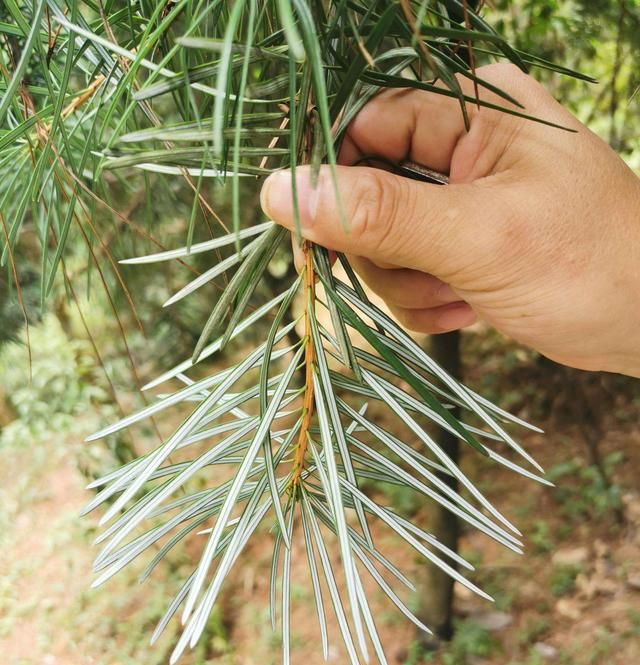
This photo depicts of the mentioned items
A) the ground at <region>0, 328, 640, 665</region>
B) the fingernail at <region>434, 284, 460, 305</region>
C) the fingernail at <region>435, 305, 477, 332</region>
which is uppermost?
the fingernail at <region>434, 284, 460, 305</region>

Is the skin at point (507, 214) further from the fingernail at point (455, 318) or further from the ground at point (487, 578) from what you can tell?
the ground at point (487, 578)

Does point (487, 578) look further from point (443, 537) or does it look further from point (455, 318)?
point (455, 318)

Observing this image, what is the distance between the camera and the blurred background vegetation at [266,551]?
60.7 inches

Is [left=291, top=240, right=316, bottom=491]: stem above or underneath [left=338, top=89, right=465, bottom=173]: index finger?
underneath

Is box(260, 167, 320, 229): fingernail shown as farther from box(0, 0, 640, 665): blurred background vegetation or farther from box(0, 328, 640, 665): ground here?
box(0, 328, 640, 665): ground

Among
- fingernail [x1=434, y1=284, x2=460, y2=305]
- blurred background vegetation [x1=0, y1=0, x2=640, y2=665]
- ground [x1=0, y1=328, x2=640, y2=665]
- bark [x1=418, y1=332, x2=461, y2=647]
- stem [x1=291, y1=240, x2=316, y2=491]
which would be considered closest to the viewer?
stem [x1=291, y1=240, x2=316, y2=491]

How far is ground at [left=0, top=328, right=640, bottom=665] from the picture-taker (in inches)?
64.9

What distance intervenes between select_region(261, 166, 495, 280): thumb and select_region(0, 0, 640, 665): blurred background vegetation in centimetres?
90

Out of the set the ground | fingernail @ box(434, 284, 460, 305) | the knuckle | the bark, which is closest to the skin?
the knuckle

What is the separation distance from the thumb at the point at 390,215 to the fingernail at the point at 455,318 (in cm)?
32

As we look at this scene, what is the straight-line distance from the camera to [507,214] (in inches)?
21.7

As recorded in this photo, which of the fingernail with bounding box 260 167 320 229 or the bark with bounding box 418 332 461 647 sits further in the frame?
the bark with bounding box 418 332 461 647

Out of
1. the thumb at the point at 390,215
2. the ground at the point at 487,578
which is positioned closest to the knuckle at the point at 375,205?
the thumb at the point at 390,215

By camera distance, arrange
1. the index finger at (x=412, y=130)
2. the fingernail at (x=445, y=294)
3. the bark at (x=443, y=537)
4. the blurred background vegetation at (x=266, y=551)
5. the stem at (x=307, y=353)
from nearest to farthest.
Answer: the stem at (x=307, y=353) < the index finger at (x=412, y=130) < the fingernail at (x=445, y=294) < the bark at (x=443, y=537) < the blurred background vegetation at (x=266, y=551)
